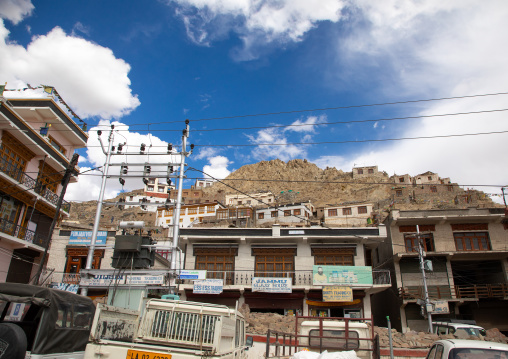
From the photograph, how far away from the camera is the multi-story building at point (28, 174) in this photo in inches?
899

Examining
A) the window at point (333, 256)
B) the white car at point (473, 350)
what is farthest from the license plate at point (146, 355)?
the window at point (333, 256)

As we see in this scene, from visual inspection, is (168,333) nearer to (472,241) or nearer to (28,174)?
(28,174)

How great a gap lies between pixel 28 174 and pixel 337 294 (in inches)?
895

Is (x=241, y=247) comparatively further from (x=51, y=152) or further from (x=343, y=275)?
(x=51, y=152)

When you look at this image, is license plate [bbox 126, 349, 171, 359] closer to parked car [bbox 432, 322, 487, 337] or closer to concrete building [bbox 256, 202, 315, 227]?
parked car [bbox 432, 322, 487, 337]

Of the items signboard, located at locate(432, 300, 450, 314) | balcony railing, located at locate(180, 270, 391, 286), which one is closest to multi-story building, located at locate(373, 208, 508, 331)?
balcony railing, located at locate(180, 270, 391, 286)

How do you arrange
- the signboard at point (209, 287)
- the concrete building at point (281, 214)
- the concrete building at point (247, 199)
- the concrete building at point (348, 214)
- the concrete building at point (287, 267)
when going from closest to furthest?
the signboard at point (209, 287)
the concrete building at point (287, 267)
the concrete building at point (281, 214)
the concrete building at point (348, 214)
the concrete building at point (247, 199)

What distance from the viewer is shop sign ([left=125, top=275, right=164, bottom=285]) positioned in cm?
1584

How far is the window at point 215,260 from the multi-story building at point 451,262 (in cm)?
1212

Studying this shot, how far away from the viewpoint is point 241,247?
26453 mm

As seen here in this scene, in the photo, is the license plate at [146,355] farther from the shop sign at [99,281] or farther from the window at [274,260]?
the window at [274,260]

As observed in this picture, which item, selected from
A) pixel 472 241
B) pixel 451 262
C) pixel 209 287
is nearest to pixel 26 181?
pixel 209 287

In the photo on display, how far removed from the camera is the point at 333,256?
84.1 ft

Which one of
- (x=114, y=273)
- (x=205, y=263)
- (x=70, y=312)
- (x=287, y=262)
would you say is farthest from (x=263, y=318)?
(x=70, y=312)
